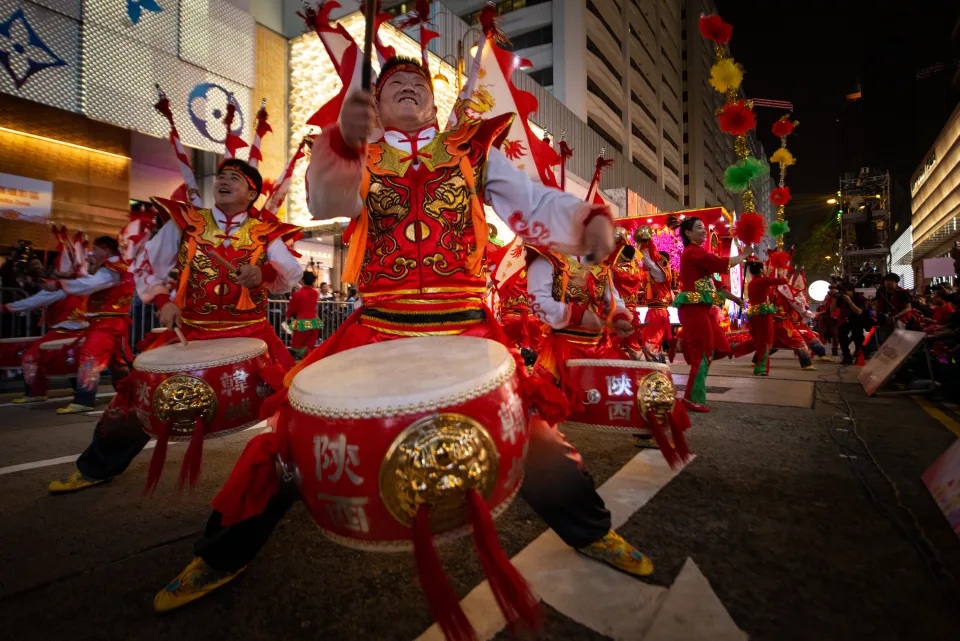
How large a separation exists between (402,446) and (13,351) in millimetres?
7302

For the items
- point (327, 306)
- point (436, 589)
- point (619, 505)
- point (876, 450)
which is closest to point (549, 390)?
point (436, 589)

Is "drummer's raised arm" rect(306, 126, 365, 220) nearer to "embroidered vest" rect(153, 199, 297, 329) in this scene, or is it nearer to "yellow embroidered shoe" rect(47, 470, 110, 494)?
"embroidered vest" rect(153, 199, 297, 329)

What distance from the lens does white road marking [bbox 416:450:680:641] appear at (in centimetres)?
159

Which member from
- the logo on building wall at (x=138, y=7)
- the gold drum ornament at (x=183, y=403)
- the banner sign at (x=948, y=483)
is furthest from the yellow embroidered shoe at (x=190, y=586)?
the logo on building wall at (x=138, y=7)

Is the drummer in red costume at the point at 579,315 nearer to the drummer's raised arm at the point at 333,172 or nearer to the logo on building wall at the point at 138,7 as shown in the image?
the drummer's raised arm at the point at 333,172

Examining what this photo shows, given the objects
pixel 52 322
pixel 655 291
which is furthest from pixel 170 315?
pixel 655 291

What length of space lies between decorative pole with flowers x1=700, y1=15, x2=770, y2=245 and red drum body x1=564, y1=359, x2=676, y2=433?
4.27 meters

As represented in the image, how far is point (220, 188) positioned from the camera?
2.92m

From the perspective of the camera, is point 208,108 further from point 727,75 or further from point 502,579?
point 502,579

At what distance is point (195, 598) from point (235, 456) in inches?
79.0

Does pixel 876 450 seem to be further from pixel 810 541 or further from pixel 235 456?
pixel 235 456

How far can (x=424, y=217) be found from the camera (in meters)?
1.74

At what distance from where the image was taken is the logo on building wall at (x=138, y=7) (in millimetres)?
8508

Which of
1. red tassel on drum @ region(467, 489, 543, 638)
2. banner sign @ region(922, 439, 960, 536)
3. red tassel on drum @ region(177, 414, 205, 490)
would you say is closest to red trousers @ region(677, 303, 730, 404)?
banner sign @ region(922, 439, 960, 536)
